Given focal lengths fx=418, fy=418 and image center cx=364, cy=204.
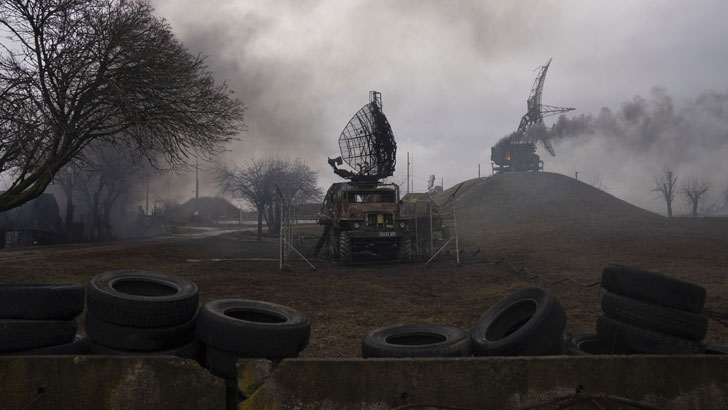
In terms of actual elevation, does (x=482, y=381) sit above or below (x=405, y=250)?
above

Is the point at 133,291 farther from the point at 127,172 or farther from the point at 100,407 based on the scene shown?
the point at 127,172

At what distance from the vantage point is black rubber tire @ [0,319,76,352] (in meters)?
3.35

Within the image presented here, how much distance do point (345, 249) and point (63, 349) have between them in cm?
1278

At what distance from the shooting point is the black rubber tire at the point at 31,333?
132 inches

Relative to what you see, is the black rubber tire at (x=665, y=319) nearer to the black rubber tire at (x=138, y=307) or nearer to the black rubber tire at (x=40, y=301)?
the black rubber tire at (x=138, y=307)

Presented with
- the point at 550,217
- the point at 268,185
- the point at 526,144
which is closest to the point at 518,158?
the point at 526,144

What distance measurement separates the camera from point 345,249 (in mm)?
16250

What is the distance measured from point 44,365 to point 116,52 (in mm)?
9178

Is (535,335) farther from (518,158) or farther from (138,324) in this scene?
(518,158)

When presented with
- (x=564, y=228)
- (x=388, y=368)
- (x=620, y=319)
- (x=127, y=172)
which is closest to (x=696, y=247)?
(x=564, y=228)

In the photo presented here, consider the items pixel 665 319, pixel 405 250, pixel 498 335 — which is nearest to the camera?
pixel 665 319

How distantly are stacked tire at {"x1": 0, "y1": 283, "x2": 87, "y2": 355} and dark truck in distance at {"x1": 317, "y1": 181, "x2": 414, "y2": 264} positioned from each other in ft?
41.5

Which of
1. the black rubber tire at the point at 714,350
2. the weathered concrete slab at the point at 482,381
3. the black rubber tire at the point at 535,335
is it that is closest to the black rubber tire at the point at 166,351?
the weathered concrete slab at the point at 482,381

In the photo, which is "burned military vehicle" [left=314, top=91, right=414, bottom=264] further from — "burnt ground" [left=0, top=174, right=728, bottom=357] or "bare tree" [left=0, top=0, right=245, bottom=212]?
"bare tree" [left=0, top=0, right=245, bottom=212]
